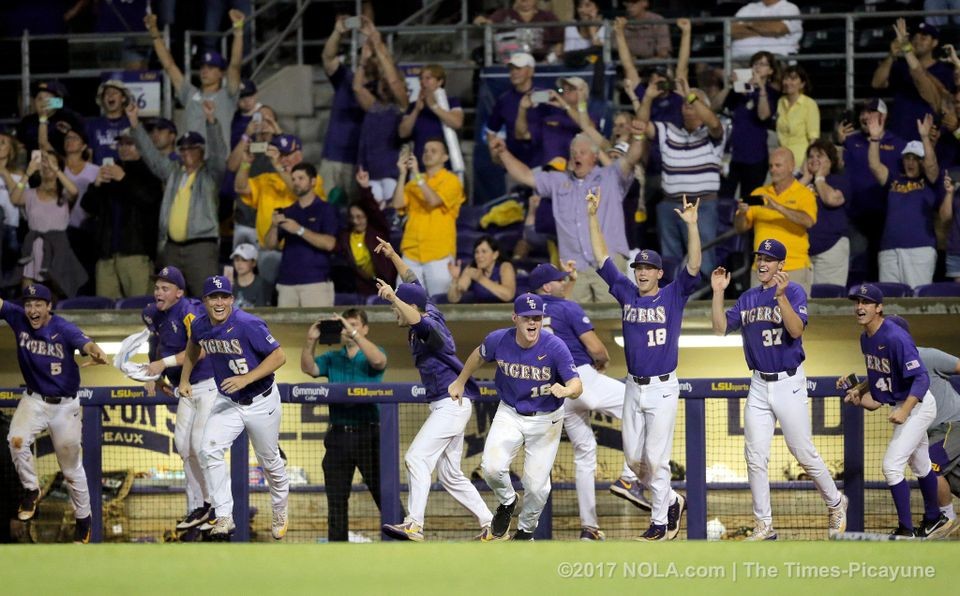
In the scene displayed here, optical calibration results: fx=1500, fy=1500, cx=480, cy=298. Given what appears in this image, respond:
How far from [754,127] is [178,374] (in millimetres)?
5521

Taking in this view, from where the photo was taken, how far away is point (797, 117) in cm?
1299

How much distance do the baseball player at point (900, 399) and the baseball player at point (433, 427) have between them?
266 centimetres

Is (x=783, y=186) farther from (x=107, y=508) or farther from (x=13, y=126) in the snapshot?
(x=13, y=126)

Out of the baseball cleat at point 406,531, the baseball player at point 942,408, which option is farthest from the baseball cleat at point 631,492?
the baseball player at point 942,408

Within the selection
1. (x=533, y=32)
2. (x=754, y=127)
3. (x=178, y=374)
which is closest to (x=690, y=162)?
(x=754, y=127)

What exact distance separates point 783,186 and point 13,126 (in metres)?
8.14

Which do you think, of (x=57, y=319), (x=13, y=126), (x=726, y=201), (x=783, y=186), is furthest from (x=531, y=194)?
(x=13, y=126)

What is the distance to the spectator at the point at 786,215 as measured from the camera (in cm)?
1164

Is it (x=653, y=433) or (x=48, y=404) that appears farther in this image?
(x=48, y=404)

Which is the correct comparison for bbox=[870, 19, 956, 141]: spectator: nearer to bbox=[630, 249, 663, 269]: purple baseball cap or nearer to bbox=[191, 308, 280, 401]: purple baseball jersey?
bbox=[630, 249, 663, 269]: purple baseball cap

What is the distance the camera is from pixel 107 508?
11578mm

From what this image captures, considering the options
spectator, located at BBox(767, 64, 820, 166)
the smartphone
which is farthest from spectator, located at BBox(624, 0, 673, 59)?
spectator, located at BBox(767, 64, 820, 166)

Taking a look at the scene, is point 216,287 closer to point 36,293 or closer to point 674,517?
point 36,293

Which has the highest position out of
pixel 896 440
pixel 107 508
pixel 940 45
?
pixel 940 45
